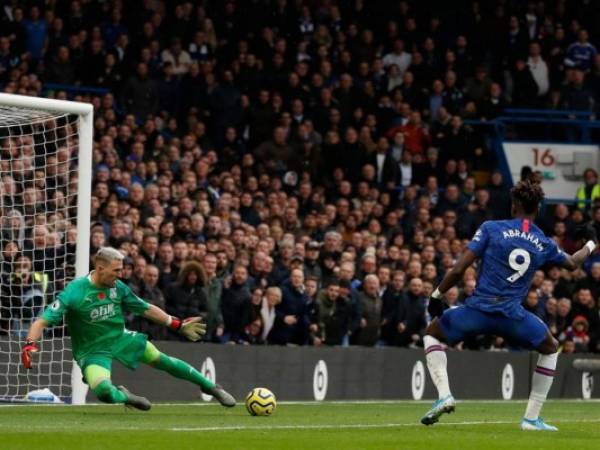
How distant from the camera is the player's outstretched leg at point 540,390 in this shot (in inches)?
543

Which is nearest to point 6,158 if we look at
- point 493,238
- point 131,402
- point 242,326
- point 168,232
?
point 168,232

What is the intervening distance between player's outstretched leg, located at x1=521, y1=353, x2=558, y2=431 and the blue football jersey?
0.54 metres

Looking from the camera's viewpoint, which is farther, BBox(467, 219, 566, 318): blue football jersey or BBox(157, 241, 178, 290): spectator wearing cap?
BBox(157, 241, 178, 290): spectator wearing cap

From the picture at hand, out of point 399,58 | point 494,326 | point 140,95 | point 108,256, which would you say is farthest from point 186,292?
point 399,58

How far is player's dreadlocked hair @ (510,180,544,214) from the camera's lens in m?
13.6

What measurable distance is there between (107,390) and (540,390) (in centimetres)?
398

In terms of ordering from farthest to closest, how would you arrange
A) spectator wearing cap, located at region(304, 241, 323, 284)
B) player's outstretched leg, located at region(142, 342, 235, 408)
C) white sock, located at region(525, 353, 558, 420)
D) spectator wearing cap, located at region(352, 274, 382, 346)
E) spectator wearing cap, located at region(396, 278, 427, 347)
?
spectator wearing cap, located at region(396, 278, 427, 347) → spectator wearing cap, located at region(304, 241, 323, 284) → spectator wearing cap, located at region(352, 274, 382, 346) → player's outstretched leg, located at region(142, 342, 235, 408) → white sock, located at region(525, 353, 558, 420)

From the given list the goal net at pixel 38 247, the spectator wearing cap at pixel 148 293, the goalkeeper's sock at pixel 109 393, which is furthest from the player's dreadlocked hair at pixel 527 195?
the spectator wearing cap at pixel 148 293

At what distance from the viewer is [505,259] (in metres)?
13.7

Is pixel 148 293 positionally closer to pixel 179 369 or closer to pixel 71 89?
pixel 179 369

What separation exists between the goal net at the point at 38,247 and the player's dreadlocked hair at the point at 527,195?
5.63 metres

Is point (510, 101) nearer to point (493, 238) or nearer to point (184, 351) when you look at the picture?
point (184, 351)

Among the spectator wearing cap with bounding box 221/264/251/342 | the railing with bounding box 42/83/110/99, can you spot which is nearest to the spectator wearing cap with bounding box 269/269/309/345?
the spectator wearing cap with bounding box 221/264/251/342

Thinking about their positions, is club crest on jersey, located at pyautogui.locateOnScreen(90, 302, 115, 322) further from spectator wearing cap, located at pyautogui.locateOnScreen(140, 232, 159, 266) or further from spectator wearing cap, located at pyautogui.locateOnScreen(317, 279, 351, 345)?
spectator wearing cap, located at pyautogui.locateOnScreen(317, 279, 351, 345)
